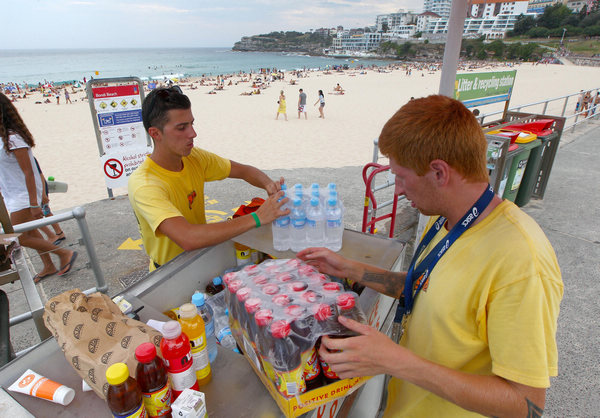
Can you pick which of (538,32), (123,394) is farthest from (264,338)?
(538,32)

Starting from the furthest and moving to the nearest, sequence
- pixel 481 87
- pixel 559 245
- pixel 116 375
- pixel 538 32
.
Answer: pixel 538 32 < pixel 481 87 < pixel 559 245 < pixel 116 375

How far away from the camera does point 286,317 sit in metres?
1.37

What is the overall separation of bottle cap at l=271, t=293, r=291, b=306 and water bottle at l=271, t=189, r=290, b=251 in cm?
86

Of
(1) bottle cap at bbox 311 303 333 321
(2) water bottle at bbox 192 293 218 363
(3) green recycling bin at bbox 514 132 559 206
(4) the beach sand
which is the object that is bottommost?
(4) the beach sand

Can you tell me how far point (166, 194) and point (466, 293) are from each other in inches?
82.4

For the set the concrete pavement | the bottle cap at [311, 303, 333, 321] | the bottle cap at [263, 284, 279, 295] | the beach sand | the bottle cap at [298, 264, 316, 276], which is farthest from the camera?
the beach sand

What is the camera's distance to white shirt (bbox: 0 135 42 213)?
4.35m

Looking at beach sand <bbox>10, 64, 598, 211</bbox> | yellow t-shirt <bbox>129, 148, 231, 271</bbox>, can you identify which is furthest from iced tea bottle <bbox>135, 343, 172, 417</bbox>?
beach sand <bbox>10, 64, 598, 211</bbox>

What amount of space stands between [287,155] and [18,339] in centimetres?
916

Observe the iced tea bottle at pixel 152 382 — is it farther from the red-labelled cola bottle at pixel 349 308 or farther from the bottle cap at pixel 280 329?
the red-labelled cola bottle at pixel 349 308

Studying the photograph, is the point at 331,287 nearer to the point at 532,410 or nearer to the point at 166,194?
the point at 532,410

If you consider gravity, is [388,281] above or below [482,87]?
below

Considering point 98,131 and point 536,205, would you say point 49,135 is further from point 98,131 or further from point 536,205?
point 536,205

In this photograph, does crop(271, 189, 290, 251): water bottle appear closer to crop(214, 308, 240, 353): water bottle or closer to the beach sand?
crop(214, 308, 240, 353): water bottle
